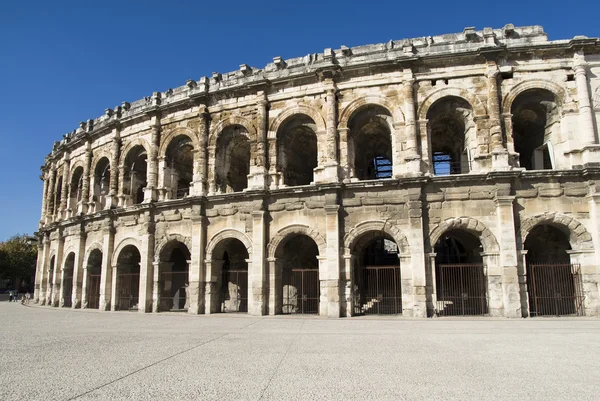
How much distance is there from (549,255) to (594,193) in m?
2.96

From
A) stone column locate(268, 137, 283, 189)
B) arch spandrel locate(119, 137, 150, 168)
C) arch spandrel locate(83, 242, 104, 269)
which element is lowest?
arch spandrel locate(83, 242, 104, 269)

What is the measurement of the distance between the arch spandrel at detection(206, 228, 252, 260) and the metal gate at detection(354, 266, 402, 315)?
4.36m

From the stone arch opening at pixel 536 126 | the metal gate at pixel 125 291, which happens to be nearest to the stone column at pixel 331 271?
the stone arch opening at pixel 536 126

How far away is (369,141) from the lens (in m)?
17.5

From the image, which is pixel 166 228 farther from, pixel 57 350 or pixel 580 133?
pixel 580 133

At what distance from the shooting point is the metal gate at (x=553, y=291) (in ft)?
43.4

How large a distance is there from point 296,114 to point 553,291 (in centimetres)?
1062

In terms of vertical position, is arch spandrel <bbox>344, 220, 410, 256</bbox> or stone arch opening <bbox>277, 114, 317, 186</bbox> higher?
Result: stone arch opening <bbox>277, 114, 317, 186</bbox>

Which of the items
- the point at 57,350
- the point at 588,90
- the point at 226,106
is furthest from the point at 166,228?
the point at 588,90

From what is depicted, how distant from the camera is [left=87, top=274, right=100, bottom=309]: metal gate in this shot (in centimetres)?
1961

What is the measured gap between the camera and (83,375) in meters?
5.35

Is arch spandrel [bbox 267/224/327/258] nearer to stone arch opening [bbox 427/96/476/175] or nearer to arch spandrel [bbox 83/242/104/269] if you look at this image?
stone arch opening [bbox 427/96/476/175]

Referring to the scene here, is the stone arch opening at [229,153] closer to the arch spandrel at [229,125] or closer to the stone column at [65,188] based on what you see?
the arch spandrel at [229,125]

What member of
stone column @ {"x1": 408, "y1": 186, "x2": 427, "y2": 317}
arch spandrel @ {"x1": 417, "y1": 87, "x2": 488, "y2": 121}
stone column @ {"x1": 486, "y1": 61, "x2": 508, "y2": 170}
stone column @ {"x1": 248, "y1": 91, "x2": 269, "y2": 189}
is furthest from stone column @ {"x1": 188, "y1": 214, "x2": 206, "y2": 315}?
stone column @ {"x1": 486, "y1": 61, "x2": 508, "y2": 170}
